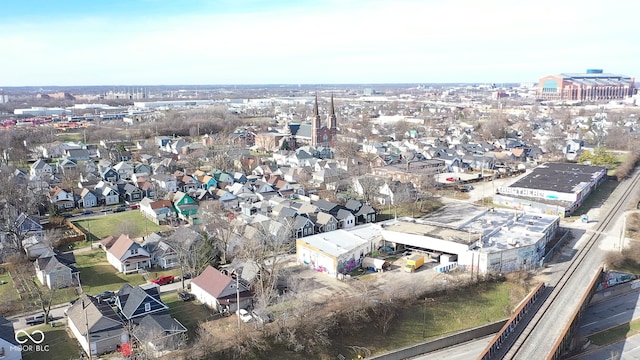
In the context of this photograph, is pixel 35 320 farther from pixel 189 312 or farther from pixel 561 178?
pixel 561 178

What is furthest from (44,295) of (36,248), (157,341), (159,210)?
(159,210)

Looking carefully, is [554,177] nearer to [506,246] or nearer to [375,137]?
[506,246]

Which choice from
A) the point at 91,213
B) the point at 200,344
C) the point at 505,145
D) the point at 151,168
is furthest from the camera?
the point at 505,145

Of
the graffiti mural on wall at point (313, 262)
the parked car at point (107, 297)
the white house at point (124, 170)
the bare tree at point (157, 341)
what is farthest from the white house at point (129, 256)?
the white house at point (124, 170)

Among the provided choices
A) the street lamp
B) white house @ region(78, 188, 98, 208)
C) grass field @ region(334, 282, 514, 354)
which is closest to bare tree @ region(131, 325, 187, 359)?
grass field @ region(334, 282, 514, 354)

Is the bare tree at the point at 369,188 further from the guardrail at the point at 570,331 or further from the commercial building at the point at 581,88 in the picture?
the commercial building at the point at 581,88

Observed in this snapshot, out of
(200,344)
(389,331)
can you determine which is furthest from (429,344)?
(200,344)

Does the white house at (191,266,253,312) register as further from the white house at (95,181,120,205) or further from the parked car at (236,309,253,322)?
the white house at (95,181,120,205)
